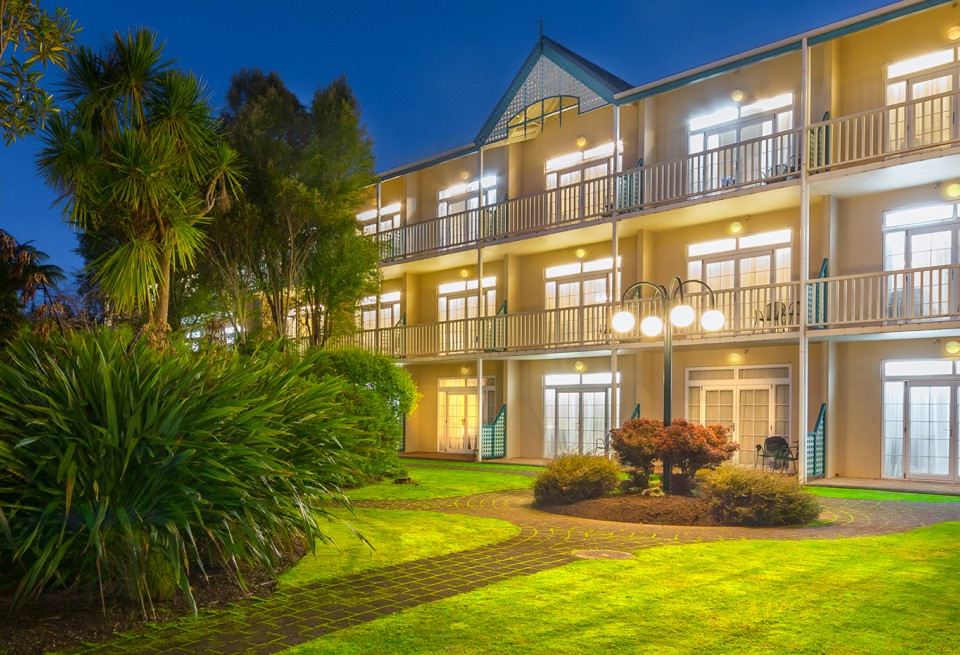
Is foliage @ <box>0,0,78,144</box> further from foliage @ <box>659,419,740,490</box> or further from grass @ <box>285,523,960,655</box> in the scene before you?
foliage @ <box>659,419,740,490</box>

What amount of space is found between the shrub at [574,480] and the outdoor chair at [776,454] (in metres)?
5.51

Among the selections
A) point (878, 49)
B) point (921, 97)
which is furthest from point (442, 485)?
point (878, 49)

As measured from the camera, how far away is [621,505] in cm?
1080

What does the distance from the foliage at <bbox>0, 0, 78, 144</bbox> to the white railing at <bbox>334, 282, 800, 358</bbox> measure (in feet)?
35.3

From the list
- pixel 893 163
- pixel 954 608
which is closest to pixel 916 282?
pixel 893 163

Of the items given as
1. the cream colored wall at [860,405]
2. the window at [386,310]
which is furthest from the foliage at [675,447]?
the window at [386,310]

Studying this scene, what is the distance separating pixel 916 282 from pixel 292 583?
13.9m

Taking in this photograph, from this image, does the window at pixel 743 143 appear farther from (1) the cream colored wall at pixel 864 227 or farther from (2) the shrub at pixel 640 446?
(2) the shrub at pixel 640 446

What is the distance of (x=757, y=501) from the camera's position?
1004cm

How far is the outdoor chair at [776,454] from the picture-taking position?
1605 cm

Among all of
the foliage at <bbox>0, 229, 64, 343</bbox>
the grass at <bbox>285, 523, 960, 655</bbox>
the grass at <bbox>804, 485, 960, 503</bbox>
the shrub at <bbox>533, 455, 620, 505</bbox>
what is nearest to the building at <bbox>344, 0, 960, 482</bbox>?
the grass at <bbox>804, 485, 960, 503</bbox>

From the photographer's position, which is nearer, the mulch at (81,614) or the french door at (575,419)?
the mulch at (81,614)

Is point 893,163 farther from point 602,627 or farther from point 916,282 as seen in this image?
point 602,627

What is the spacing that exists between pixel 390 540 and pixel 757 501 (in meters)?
4.38
